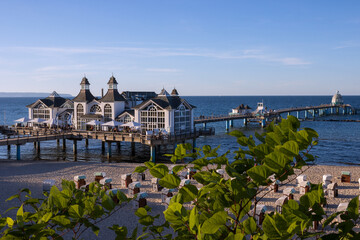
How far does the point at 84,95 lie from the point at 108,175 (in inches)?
828

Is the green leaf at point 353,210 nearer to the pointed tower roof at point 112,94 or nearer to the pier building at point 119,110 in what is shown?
the pier building at point 119,110

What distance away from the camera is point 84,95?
44.3 m

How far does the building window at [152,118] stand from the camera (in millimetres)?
38250

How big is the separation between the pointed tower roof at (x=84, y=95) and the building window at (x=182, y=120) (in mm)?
12637

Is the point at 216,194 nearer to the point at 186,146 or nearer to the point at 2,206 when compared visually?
the point at 186,146

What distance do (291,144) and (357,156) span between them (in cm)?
4333

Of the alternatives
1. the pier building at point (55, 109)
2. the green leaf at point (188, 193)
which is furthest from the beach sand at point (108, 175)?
the pier building at point (55, 109)

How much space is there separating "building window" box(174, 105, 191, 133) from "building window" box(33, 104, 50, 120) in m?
20.5

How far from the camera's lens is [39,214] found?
2.94 meters

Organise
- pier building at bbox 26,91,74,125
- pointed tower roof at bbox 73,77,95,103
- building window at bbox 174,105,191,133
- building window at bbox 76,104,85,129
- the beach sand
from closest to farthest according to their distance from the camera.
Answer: the beach sand
building window at bbox 174,105,191,133
pointed tower roof at bbox 73,77,95,103
building window at bbox 76,104,85,129
pier building at bbox 26,91,74,125

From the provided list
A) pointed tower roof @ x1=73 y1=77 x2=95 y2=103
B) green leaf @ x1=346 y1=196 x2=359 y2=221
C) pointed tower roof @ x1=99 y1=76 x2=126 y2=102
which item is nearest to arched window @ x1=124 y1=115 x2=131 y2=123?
pointed tower roof @ x1=99 y1=76 x2=126 y2=102

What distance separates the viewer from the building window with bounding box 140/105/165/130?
38.2 metres

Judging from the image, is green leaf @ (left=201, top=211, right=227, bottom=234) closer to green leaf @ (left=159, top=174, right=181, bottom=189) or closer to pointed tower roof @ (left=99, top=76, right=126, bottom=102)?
green leaf @ (left=159, top=174, right=181, bottom=189)

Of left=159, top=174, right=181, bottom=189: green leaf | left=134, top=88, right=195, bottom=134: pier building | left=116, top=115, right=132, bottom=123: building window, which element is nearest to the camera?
left=159, top=174, right=181, bottom=189: green leaf
